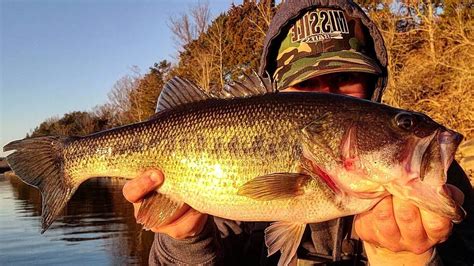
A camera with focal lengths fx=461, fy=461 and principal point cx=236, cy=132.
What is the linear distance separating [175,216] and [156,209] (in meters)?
0.12

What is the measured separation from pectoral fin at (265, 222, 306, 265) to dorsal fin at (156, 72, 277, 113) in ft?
2.50

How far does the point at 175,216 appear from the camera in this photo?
8.82ft

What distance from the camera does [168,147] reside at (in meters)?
2.61

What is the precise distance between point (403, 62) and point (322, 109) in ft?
60.2

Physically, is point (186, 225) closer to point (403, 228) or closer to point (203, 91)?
point (203, 91)

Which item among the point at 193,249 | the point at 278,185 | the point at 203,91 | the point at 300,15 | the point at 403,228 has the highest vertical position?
the point at 300,15

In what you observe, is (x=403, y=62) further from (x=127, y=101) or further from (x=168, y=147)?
(x=127, y=101)

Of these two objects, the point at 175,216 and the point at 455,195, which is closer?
the point at 455,195

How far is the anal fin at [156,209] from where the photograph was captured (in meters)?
2.65

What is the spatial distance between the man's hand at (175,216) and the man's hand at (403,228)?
0.95 meters

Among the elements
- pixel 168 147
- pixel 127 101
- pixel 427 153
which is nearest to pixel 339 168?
pixel 427 153

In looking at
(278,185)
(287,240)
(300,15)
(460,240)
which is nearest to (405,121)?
(278,185)

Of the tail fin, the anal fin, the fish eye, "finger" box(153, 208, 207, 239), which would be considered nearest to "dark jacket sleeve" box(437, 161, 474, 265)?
the fish eye

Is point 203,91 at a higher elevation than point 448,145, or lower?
higher
